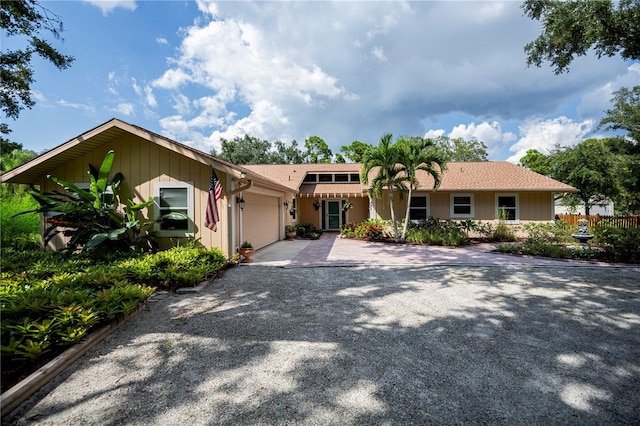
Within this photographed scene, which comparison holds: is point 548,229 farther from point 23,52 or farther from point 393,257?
point 23,52

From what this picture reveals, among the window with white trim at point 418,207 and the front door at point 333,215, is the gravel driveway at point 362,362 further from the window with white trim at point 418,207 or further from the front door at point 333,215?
the front door at point 333,215

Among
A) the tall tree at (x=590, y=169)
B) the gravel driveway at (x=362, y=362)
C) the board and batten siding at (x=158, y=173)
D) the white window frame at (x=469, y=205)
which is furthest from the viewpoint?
the tall tree at (x=590, y=169)

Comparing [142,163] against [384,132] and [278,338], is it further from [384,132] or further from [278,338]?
[384,132]

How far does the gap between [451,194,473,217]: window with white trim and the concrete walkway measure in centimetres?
414

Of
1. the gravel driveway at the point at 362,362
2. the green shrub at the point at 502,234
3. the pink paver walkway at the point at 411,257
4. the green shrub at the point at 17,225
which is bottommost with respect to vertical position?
the gravel driveway at the point at 362,362

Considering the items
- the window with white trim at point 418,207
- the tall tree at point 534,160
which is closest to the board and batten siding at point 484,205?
the window with white trim at point 418,207

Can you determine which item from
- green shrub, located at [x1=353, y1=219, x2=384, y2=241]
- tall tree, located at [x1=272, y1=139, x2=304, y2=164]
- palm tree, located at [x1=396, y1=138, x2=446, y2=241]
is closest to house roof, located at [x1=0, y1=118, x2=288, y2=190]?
palm tree, located at [x1=396, y1=138, x2=446, y2=241]

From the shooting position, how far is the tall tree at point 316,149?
41.9 m

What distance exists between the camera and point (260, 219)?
11305 millimetres

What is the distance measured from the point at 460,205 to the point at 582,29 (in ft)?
29.1

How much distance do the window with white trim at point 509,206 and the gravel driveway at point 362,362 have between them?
10369mm

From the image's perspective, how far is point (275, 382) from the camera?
108 inches

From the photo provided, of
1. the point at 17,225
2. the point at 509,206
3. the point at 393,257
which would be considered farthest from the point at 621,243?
the point at 17,225

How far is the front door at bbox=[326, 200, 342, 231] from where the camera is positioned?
724 inches
